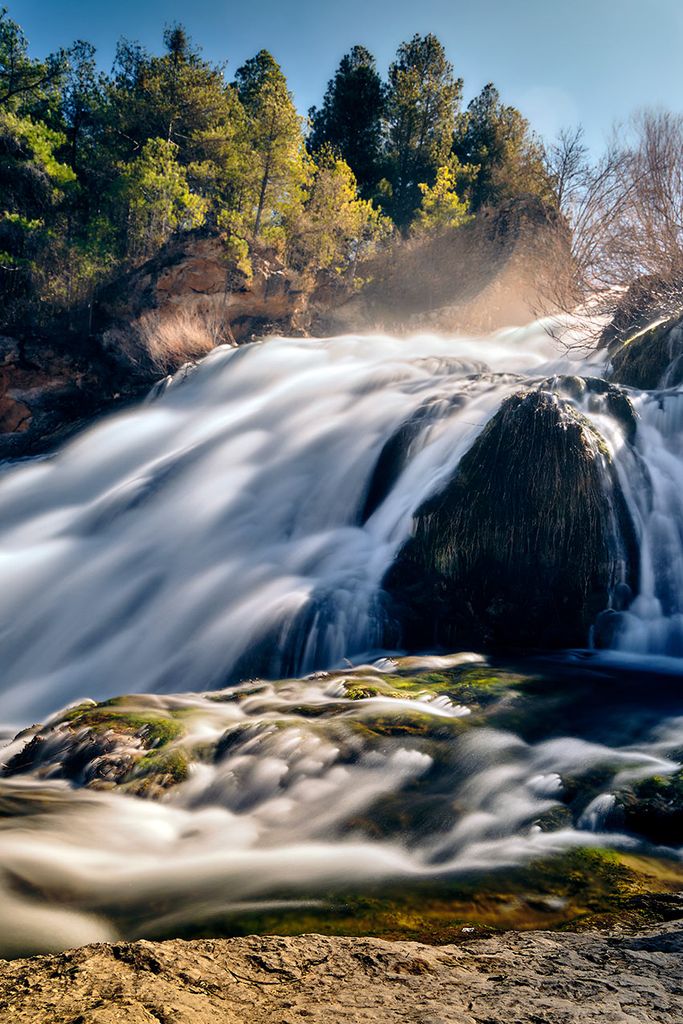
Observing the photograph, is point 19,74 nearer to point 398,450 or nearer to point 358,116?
point 358,116

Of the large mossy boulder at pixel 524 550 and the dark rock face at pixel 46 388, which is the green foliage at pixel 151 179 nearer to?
the dark rock face at pixel 46 388

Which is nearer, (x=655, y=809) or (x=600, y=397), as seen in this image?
(x=655, y=809)

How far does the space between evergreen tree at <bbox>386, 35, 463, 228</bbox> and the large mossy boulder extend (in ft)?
95.6

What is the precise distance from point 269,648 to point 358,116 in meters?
33.7

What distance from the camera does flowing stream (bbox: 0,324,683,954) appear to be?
3098mm

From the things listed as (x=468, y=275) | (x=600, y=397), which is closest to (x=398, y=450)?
(x=600, y=397)

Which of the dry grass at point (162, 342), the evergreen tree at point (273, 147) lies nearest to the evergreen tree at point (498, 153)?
the evergreen tree at point (273, 147)

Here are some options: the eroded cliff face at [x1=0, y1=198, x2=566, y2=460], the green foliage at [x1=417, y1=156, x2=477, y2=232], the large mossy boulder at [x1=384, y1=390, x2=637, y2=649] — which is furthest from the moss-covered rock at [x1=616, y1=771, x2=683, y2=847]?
the green foliage at [x1=417, y1=156, x2=477, y2=232]

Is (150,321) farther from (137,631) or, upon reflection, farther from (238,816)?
(238,816)

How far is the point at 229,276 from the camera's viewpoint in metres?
20.3

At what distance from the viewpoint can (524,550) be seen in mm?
7055

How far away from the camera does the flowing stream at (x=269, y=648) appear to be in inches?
122

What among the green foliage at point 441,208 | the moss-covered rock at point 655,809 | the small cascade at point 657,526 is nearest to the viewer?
the moss-covered rock at point 655,809

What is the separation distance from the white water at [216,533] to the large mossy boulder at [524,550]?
19.0 inches
